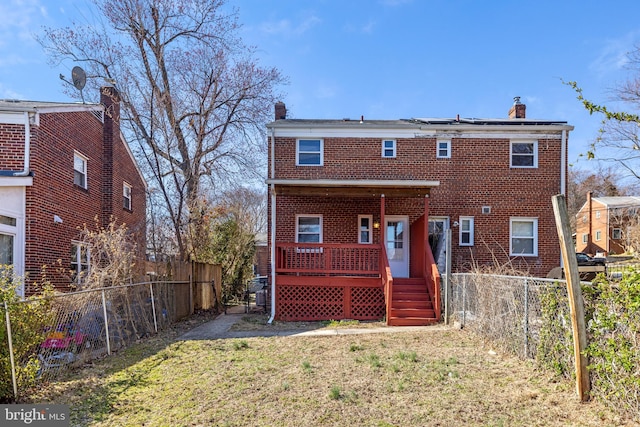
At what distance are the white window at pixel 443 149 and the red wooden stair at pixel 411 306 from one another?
16.4 feet

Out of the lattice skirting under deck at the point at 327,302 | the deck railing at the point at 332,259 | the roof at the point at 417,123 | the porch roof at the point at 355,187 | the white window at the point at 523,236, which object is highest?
the roof at the point at 417,123

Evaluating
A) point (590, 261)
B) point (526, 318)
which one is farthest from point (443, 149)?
point (526, 318)

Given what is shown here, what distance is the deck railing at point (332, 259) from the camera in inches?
468

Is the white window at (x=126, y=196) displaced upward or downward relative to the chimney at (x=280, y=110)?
downward

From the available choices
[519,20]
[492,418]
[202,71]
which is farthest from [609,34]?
[202,71]

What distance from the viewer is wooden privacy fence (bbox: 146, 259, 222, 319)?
12.5 meters

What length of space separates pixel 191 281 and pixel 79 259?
11.6ft

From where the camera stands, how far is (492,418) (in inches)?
171

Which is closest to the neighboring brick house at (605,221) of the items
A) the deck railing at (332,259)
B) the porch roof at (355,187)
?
the porch roof at (355,187)

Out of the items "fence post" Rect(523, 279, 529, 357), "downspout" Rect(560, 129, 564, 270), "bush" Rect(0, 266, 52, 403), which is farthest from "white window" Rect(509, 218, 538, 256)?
"bush" Rect(0, 266, 52, 403)

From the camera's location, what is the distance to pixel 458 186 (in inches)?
556

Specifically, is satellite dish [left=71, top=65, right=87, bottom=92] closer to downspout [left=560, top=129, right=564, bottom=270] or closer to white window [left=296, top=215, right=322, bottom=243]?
white window [left=296, top=215, right=322, bottom=243]

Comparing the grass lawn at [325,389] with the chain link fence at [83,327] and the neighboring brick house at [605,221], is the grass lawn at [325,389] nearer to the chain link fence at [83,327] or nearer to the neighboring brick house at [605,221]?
the chain link fence at [83,327]

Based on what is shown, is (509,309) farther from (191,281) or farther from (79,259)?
(79,259)
